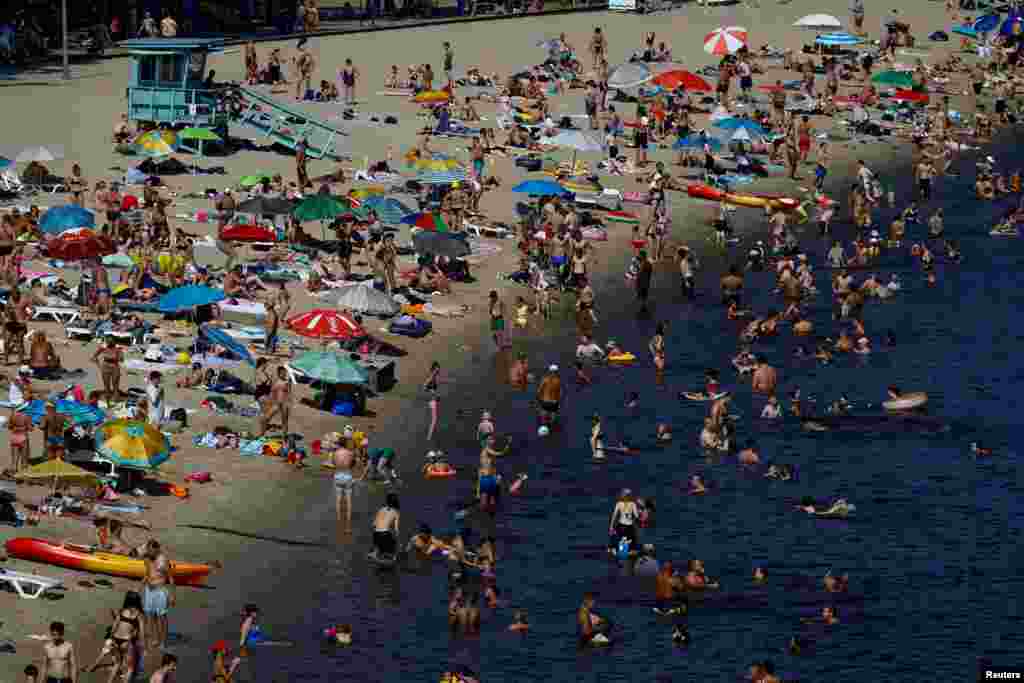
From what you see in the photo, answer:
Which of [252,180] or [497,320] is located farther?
[252,180]

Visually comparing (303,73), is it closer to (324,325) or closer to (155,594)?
(324,325)

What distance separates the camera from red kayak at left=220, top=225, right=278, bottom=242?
5509 centimetres

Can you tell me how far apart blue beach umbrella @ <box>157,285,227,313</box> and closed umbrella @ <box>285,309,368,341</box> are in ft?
6.47

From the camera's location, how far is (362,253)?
57781 mm

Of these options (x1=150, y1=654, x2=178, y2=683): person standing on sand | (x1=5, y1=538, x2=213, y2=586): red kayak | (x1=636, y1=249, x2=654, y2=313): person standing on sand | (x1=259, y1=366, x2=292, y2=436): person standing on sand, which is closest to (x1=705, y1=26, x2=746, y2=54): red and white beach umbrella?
(x1=636, y1=249, x2=654, y2=313): person standing on sand

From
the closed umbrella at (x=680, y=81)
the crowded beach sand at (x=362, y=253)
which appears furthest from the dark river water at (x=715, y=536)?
the closed umbrella at (x=680, y=81)

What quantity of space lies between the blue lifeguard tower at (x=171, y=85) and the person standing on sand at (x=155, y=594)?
34324 millimetres

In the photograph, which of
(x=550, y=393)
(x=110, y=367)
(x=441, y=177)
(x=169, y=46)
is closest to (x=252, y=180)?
(x=441, y=177)

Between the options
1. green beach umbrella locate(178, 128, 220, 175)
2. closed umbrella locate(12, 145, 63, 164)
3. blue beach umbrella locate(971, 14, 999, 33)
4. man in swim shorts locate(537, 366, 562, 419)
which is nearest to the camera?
man in swim shorts locate(537, 366, 562, 419)

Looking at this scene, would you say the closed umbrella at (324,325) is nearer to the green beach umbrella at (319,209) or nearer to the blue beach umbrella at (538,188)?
the green beach umbrella at (319,209)

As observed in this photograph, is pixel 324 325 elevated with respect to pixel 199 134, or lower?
lower

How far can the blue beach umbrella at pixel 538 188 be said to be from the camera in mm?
62500

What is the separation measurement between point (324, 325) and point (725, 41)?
129 feet

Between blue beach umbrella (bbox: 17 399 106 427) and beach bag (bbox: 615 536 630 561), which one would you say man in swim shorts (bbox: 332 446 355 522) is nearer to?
blue beach umbrella (bbox: 17 399 106 427)
